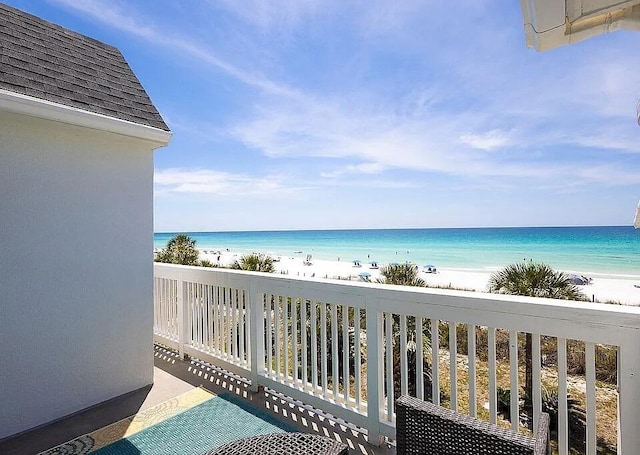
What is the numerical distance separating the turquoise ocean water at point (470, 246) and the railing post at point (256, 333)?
2218 cm

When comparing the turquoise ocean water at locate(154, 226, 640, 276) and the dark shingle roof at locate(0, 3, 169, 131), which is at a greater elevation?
the dark shingle roof at locate(0, 3, 169, 131)

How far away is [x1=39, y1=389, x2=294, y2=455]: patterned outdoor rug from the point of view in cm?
257

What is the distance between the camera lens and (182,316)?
439 cm

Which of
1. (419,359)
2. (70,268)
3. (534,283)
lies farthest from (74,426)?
(534,283)

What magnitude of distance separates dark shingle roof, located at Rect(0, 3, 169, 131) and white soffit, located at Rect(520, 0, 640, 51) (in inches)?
130

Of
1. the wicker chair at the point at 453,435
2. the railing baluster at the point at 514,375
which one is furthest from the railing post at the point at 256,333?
the railing baluster at the point at 514,375

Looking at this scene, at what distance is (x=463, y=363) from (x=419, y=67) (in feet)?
34.6

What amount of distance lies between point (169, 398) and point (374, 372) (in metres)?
2.08

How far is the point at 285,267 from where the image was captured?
88.0ft

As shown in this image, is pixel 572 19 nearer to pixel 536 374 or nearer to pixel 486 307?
pixel 486 307

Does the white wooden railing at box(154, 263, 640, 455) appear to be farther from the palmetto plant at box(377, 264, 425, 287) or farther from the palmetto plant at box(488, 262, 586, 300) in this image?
the palmetto plant at box(377, 264, 425, 287)

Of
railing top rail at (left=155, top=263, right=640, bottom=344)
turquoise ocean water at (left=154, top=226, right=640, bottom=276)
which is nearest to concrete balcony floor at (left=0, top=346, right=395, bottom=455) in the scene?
railing top rail at (left=155, top=263, right=640, bottom=344)

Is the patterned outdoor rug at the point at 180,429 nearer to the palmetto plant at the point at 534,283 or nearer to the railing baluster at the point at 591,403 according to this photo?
the railing baluster at the point at 591,403

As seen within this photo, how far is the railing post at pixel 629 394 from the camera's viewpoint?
165cm
